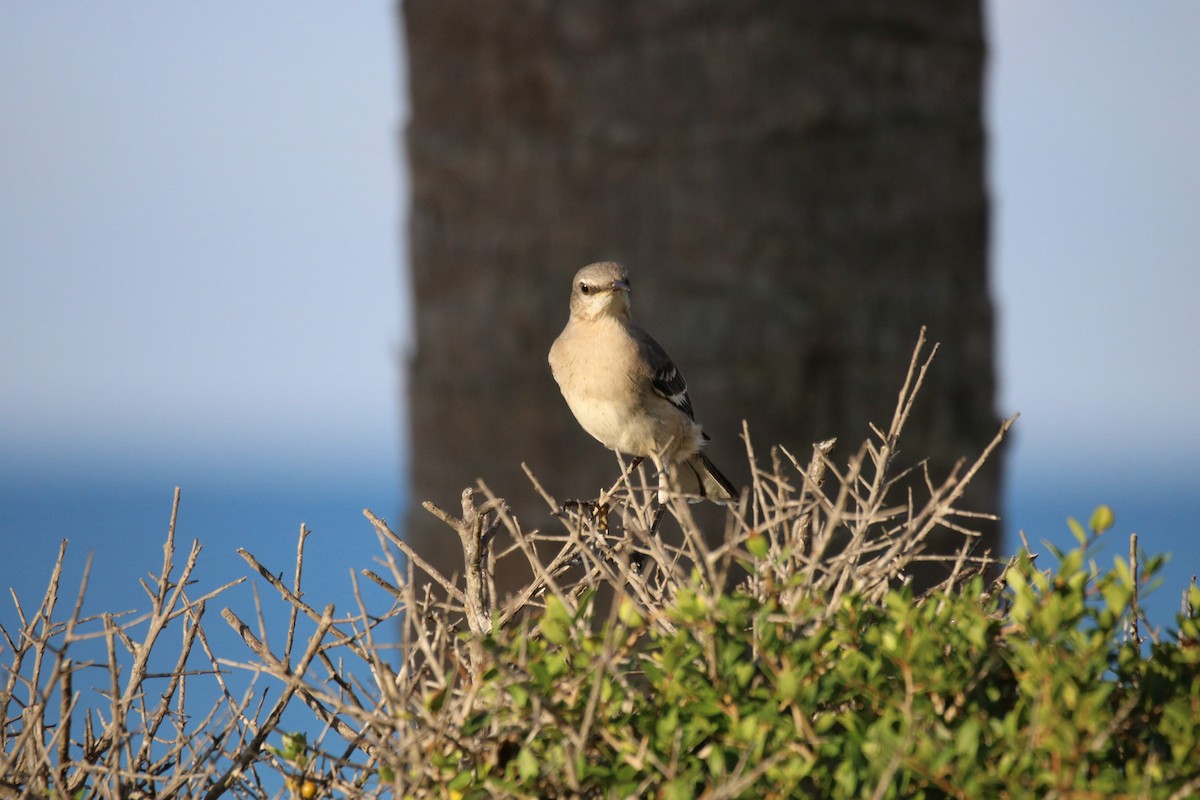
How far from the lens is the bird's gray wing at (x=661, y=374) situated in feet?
15.0

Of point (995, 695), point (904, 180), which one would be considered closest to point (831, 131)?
point (904, 180)

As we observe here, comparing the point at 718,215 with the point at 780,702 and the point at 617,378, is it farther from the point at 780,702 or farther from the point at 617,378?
the point at 780,702

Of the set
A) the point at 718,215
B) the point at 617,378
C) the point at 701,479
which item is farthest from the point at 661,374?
the point at 718,215

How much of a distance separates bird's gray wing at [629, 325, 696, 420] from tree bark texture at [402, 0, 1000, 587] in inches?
46.9

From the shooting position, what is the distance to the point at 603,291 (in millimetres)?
4562

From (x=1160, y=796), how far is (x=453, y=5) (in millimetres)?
5455

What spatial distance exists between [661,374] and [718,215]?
156cm

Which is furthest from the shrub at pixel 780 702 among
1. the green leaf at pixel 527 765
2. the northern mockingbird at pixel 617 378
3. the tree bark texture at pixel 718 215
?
the tree bark texture at pixel 718 215

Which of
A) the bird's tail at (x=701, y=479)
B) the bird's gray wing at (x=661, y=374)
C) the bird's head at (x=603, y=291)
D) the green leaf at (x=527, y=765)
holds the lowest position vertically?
the bird's tail at (x=701, y=479)

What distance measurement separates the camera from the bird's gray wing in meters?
4.58

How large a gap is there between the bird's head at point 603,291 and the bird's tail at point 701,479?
64 centimetres

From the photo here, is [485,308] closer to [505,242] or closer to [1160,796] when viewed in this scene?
[505,242]

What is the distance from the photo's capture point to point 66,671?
86.3 inches

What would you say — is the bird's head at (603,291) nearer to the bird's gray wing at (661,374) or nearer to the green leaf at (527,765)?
the bird's gray wing at (661,374)
